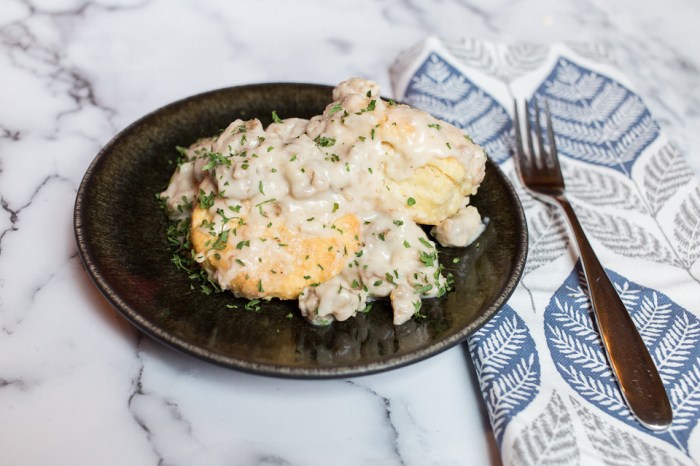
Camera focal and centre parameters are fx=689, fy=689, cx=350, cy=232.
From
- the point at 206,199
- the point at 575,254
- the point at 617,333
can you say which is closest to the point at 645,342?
the point at 617,333

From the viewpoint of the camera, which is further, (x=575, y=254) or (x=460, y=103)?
(x=460, y=103)

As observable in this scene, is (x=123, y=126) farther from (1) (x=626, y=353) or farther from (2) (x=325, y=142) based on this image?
(1) (x=626, y=353)

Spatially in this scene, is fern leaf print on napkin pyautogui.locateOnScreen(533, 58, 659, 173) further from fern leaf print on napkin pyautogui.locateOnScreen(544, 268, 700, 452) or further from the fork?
fern leaf print on napkin pyautogui.locateOnScreen(544, 268, 700, 452)

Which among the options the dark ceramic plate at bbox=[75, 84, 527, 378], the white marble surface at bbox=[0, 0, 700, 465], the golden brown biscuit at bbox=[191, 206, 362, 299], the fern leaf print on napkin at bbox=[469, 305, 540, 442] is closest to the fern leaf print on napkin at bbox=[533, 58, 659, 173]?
the white marble surface at bbox=[0, 0, 700, 465]

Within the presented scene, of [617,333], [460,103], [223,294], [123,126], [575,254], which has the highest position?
[617,333]

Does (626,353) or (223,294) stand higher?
(626,353)

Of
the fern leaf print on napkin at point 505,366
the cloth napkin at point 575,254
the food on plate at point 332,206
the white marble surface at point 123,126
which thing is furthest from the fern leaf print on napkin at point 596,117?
the fern leaf print on napkin at point 505,366
